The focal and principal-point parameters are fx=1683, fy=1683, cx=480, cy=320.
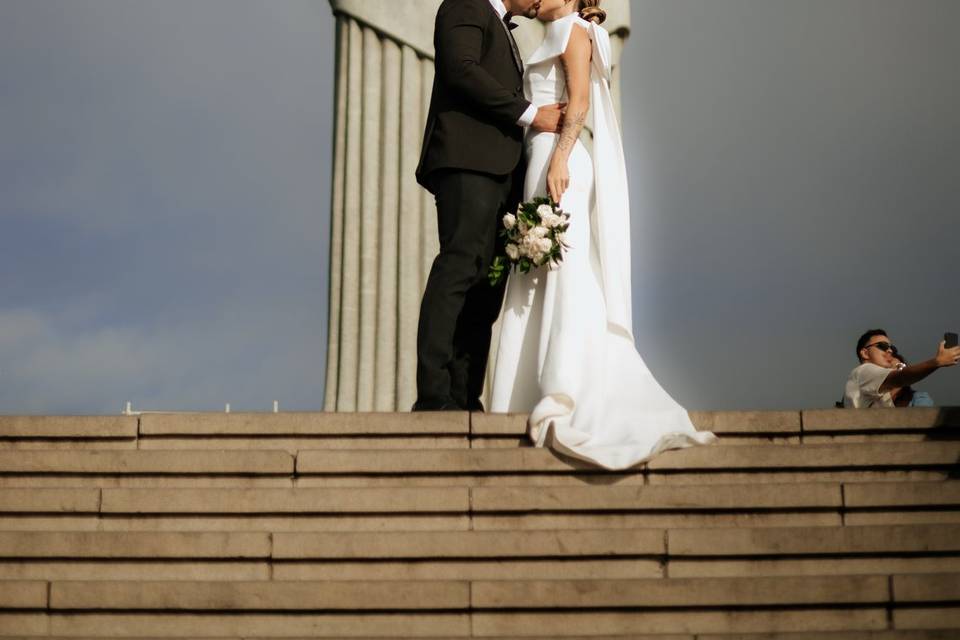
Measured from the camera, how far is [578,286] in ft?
23.8

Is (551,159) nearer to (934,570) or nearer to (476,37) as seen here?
(476,37)

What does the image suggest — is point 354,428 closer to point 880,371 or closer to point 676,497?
point 676,497

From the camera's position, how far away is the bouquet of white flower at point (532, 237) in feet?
23.3

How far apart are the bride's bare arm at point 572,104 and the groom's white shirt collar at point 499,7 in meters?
0.38

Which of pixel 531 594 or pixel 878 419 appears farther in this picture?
pixel 878 419

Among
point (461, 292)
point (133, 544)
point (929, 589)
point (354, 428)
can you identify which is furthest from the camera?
point (461, 292)

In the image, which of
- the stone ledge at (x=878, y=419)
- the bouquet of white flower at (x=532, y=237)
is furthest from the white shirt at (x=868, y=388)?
the bouquet of white flower at (x=532, y=237)

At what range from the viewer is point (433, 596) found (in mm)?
5551

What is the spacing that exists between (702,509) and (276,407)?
505 cm

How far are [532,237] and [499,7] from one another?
3.95 ft

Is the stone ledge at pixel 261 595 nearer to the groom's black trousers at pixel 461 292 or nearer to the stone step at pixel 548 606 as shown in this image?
the stone step at pixel 548 606

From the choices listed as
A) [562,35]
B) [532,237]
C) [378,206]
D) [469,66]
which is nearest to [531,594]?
[532,237]

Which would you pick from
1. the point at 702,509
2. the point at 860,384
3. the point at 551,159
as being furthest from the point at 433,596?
the point at 860,384

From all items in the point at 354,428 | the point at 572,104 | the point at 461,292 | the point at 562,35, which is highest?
the point at 562,35
